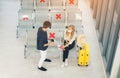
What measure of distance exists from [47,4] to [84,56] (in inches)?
123

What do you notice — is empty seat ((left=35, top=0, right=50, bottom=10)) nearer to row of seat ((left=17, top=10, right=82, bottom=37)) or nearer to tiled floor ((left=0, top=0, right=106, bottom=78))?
row of seat ((left=17, top=10, right=82, bottom=37))

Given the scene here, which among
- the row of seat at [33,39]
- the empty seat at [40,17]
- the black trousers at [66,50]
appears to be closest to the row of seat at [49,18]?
the empty seat at [40,17]

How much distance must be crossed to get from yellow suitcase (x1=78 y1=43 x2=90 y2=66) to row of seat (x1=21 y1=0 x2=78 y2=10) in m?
2.68

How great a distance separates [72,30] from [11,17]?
13.4 ft

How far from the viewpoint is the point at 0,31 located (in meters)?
10.2

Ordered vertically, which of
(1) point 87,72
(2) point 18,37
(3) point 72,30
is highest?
(3) point 72,30

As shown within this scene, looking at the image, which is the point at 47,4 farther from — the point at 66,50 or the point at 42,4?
the point at 66,50

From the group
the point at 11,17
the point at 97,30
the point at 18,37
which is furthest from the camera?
the point at 11,17

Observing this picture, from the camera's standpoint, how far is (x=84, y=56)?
835cm

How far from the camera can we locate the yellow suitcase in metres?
8.30

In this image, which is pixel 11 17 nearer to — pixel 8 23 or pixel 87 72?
pixel 8 23

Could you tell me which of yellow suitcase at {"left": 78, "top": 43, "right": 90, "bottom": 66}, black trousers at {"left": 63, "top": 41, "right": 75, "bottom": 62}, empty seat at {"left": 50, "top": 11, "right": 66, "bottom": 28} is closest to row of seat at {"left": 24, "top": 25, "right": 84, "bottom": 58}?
black trousers at {"left": 63, "top": 41, "right": 75, "bottom": 62}

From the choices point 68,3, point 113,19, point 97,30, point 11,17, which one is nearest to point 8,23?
point 11,17

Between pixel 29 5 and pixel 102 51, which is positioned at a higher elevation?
pixel 29 5
